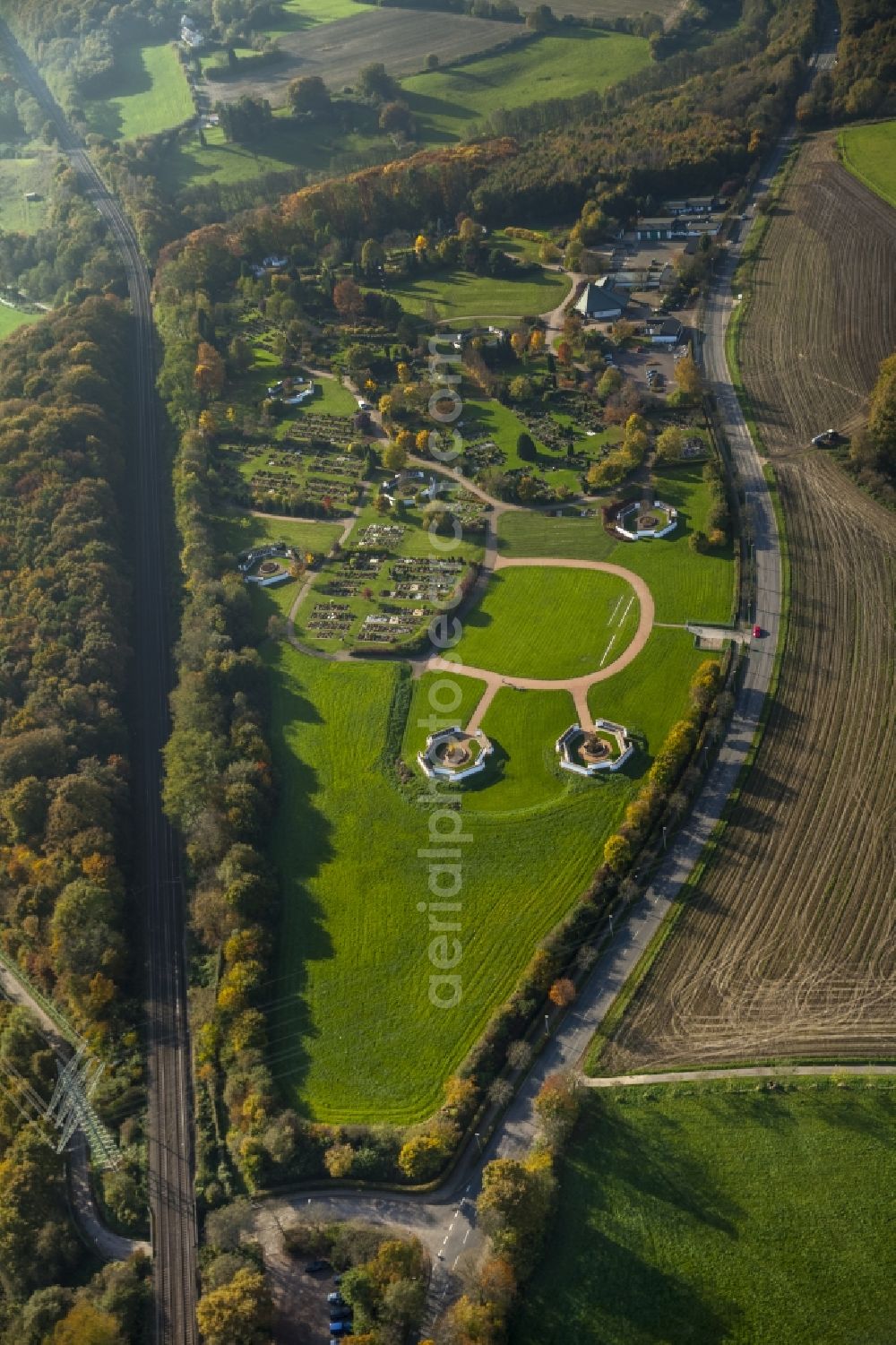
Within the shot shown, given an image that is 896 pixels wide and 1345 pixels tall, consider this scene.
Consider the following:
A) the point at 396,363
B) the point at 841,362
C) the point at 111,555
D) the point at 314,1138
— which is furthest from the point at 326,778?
the point at 841,362

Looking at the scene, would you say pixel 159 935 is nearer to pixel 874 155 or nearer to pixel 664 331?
pixel 664 331

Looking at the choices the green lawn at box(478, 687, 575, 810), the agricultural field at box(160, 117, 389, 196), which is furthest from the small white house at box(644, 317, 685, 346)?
the agricultural field at box(160, 117, 389, 196)

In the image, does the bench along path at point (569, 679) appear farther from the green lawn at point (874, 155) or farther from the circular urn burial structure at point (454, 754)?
the green lawn at point (874, 155)

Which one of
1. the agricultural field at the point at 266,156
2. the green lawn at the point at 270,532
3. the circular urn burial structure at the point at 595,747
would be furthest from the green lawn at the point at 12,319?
the circular urn burial structure at the point at 595,747

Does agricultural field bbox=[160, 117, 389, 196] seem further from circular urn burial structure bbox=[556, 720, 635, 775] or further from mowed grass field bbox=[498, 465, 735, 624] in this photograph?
circular urn burial structure bbox=[556, 720, 635, 775]

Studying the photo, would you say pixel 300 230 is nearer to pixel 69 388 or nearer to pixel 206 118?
pixel 69 388

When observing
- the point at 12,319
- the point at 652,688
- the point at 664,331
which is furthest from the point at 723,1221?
the point at 12,319
